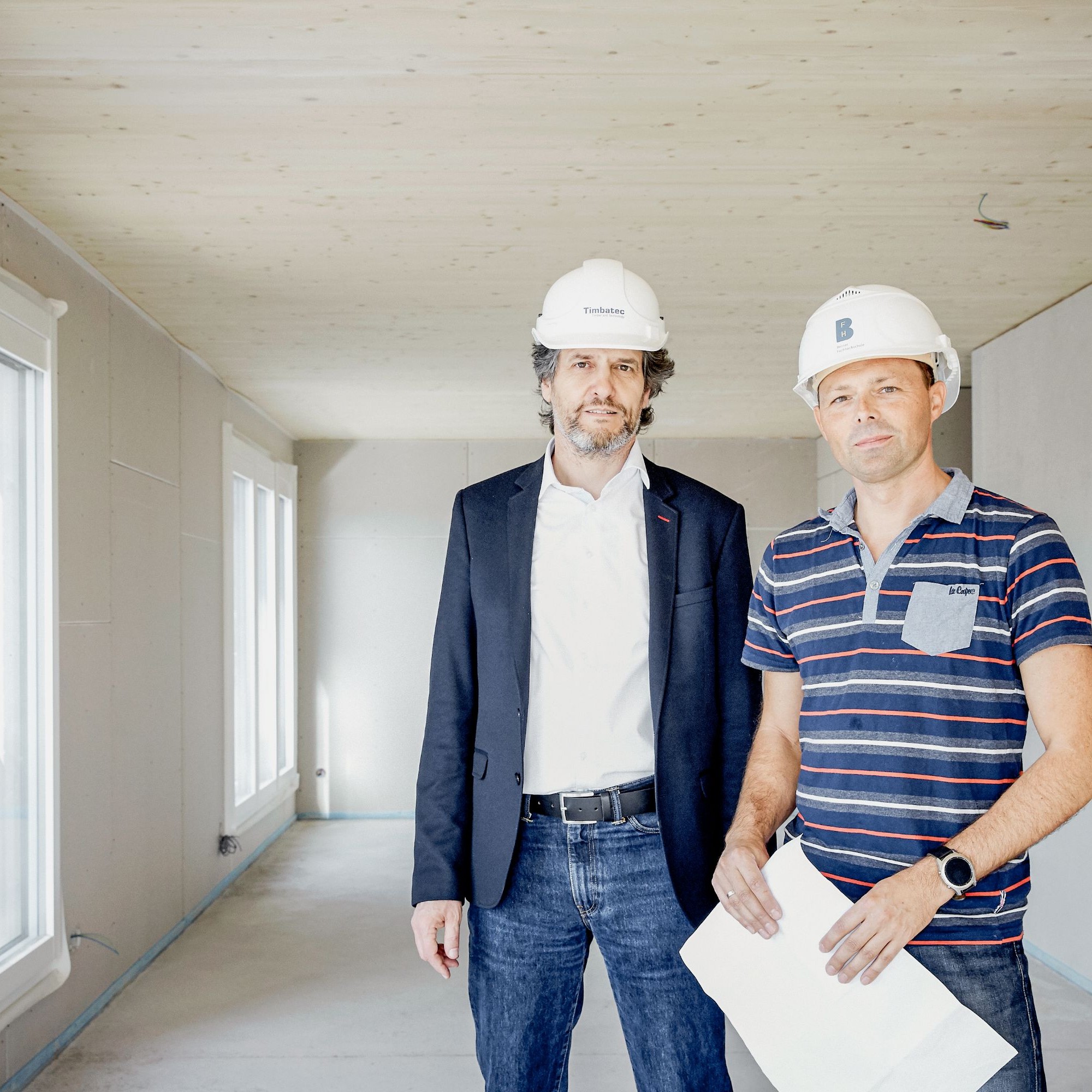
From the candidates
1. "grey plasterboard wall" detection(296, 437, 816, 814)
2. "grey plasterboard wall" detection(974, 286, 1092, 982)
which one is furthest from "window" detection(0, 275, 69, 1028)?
"grey plasterboard wall" detection(296, 437, 816, 814)

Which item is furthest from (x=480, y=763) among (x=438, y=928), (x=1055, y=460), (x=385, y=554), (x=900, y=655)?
(x=385, y=554)

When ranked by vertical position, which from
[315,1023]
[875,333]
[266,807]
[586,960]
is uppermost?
[875,333]

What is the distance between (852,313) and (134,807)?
377 centimetres

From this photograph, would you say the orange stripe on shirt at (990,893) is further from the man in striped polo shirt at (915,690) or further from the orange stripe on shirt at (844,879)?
the orange stripe on shirt at (844,879)

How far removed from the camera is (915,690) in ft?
4.76

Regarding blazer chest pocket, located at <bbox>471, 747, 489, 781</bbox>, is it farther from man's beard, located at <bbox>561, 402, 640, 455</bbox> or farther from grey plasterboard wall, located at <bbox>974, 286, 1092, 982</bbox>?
grey plasterboard wall, located at <bbox>974, 286, 1092, 982</bbox>

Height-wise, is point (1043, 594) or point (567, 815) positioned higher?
point (1043, 594)

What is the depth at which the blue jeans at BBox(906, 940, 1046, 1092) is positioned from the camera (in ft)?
4.61

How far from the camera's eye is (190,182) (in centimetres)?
318

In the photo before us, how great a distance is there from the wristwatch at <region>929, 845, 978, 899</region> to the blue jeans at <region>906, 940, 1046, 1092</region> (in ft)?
0.40

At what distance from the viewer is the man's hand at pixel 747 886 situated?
149cm

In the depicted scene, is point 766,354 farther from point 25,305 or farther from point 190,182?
point 25,305

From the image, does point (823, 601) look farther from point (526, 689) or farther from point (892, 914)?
point (526, 689)

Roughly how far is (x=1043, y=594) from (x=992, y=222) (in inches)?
101
